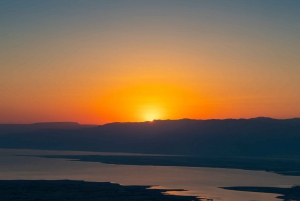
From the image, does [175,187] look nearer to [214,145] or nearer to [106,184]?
[106,184]

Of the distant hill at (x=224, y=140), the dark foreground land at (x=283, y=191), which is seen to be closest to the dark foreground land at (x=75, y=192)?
the dark foreground land at (x=283, y=191)

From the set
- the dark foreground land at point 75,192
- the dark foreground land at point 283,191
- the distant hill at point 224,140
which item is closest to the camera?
the dark foreground land at point 75,192

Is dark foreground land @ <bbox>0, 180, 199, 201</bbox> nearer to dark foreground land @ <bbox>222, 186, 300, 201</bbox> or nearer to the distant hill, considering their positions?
dark foreground land @ <bbox>222, 186, 300, 201</bbox>

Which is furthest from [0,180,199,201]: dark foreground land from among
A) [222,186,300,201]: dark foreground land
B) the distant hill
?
the distant hill

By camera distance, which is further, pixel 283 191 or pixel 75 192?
pixel 283 191

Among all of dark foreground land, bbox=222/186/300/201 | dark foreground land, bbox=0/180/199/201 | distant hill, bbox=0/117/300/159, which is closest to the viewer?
dark foreground land, bbox=0/180/199/201

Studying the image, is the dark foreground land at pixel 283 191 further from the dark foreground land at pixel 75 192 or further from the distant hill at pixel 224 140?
the distant hill at pixel 224 140

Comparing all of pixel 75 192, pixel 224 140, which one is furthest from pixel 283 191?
pixel 224 140

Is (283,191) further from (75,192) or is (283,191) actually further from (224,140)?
(224,140)
